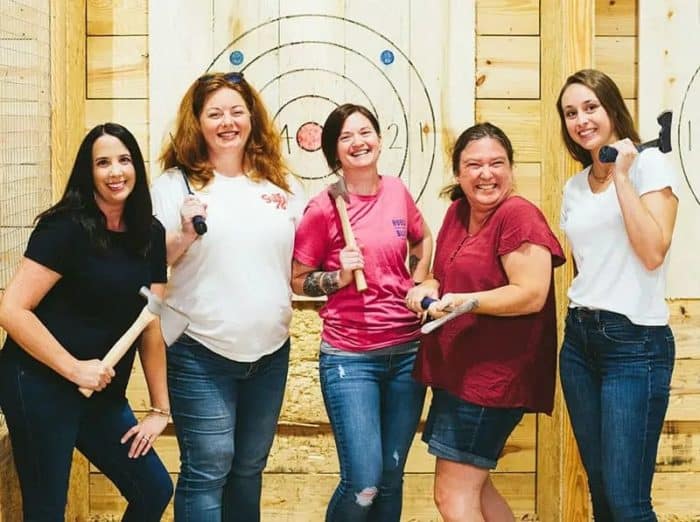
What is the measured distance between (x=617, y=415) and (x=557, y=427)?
3.12 ft

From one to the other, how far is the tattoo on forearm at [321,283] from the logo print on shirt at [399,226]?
0.20 meters

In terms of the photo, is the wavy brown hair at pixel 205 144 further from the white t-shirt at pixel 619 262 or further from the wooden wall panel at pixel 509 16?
the wooden wall panel at pixel 509 16

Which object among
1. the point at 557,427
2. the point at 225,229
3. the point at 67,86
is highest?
the point at 67,86

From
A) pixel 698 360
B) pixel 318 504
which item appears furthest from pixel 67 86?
pixel 698 360

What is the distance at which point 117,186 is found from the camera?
2.48m

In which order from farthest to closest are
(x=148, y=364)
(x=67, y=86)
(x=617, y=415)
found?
(x=67, y=86)
(x=148, y=364)
(x=617, y=415)

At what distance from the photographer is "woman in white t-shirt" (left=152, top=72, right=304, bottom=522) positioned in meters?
2.56

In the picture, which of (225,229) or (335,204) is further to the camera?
(335,204)

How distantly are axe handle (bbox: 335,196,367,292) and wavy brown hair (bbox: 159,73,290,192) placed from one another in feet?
0.50

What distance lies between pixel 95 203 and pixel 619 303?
1272 mm

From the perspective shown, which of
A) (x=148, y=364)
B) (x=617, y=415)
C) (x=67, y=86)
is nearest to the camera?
(x=617, y=415)

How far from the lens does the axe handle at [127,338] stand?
2459 mm

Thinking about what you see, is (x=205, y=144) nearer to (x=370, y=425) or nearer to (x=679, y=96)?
(x=370, y=425)

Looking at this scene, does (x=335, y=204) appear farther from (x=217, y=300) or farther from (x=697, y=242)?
(x=697, y=242)
